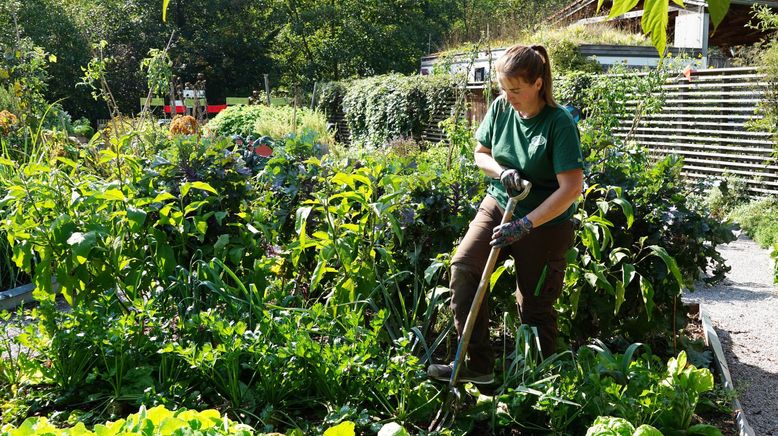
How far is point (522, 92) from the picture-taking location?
9.95ft

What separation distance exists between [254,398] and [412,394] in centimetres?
61

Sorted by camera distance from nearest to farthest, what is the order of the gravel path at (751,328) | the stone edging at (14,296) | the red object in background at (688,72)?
1. the gravel path at (751,328)
2. the stone edging at (14,296)
3. the red object in background at (688,72)

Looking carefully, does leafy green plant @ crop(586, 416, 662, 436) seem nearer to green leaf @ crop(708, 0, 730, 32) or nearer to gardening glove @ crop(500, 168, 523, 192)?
gardening glove @ crop(500, 168, 523, 192)

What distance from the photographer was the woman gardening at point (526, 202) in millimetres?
2977

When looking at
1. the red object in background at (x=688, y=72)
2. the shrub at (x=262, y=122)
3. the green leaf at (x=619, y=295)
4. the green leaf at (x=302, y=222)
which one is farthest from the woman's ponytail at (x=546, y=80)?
the shrub at (x=262, y=122)

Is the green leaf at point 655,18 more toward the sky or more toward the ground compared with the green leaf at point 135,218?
more toward the sky

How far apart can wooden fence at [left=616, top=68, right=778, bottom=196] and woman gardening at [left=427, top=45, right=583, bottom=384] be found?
7.30 m

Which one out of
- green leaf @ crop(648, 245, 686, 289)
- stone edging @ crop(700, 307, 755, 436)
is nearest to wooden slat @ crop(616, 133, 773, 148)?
stone edging @ crop(700, 307, 755, 436)

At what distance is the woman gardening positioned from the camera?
9.77ft

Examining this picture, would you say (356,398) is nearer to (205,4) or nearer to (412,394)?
(412,394)

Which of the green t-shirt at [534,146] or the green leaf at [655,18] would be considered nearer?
the green leaf at [655,18]

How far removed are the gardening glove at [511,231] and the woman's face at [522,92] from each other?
502 millimetres

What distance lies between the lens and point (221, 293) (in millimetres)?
3238

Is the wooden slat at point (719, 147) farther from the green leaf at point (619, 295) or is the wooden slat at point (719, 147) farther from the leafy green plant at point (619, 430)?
the leafy green plant at point (619, 430)
